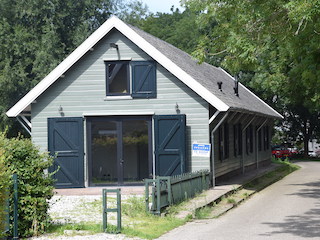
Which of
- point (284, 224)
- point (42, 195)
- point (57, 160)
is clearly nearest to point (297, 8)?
point (284, 224)

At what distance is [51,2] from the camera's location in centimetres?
4747

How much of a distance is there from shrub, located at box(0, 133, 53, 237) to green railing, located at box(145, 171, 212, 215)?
125 inches

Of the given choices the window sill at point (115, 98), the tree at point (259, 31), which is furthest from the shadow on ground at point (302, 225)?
the window sill at point (115, 98)

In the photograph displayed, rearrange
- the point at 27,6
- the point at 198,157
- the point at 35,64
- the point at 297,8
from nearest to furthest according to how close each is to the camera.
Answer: the point at 297,8 → the point at 198,157 → the point at 35,64 → the point at 27,6

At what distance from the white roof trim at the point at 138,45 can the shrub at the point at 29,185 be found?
31.9 feet

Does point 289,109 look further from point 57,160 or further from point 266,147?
point 57,160

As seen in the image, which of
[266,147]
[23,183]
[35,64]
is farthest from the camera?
[35,64]

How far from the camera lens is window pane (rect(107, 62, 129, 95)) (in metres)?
21.6

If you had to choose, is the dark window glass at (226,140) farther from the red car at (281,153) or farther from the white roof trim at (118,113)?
the red car at (281,153)

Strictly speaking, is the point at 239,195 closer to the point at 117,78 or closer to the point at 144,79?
the point at 144,79

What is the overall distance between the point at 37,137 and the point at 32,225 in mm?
11353

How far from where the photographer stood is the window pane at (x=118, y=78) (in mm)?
21609

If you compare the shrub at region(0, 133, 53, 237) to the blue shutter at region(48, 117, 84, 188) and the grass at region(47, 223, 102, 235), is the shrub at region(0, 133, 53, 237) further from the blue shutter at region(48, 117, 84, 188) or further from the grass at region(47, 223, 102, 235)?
the blue shutter at region(48, 117, 84, 188)

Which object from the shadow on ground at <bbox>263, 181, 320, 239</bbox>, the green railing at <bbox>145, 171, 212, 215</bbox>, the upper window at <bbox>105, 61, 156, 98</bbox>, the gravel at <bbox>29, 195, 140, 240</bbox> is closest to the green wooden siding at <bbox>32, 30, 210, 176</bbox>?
the upper window at <bbox>105, 61, 156, 98</bbox>
